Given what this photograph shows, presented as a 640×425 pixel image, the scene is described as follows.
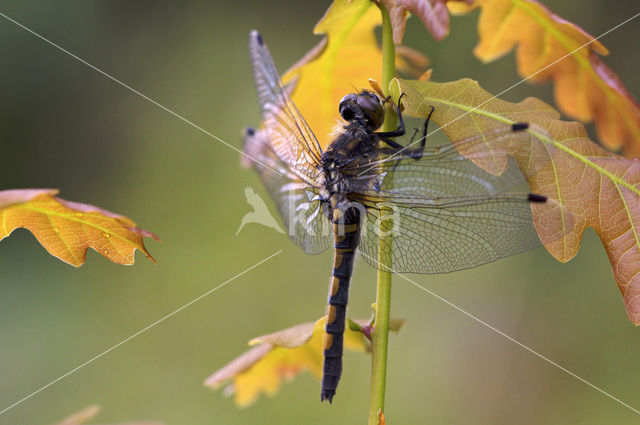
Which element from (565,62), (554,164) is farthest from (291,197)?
(565,62)

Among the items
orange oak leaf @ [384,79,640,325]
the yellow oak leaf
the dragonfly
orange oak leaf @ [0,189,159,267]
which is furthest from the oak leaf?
orange oak leaf @ [0,189,159,267]

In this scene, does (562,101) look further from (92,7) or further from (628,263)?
(92,7)

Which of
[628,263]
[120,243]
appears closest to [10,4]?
[120,243]

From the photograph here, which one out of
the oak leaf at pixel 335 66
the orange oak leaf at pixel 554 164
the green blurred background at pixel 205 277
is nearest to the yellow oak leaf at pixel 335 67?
the oak leaf at pixel 335 66

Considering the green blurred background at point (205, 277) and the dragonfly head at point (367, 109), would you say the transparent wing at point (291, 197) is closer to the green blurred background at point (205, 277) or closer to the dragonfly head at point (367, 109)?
the dragonfly head at point (367, 109)

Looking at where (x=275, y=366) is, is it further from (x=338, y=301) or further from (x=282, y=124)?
(x=282, y=124)
